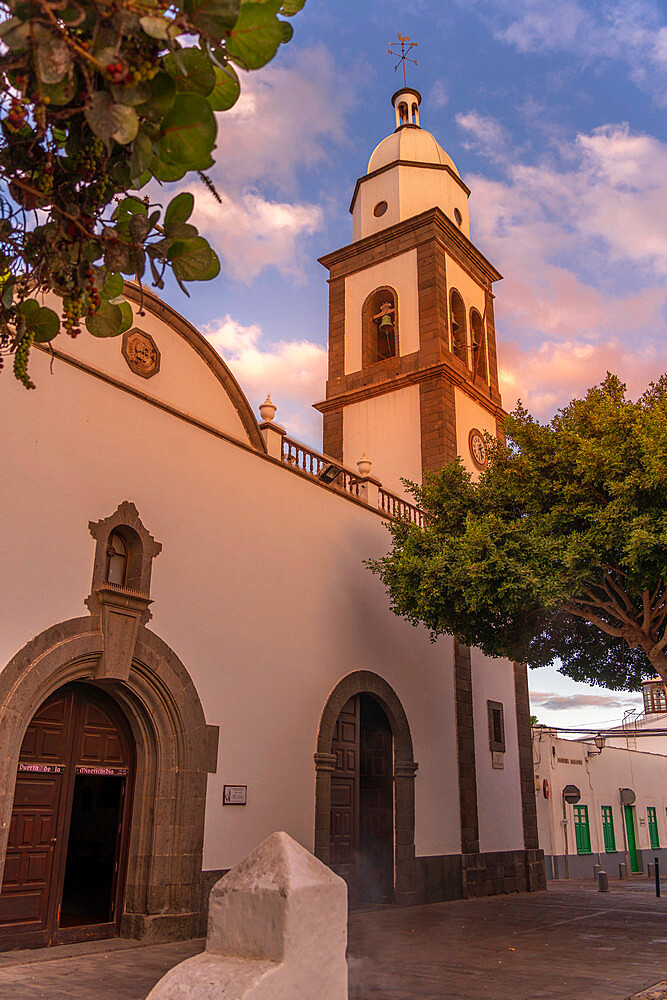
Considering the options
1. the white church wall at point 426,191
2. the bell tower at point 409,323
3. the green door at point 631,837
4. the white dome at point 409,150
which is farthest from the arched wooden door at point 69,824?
the green door at point 631,837

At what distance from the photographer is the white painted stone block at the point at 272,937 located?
11.0 ft

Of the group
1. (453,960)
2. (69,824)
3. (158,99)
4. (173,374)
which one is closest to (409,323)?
(173,374)

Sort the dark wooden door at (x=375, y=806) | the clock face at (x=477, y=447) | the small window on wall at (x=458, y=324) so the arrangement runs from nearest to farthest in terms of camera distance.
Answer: the dark wooden door at (x=375, y=806) → the clock face at (x=477, y=447) → the small window on wall at (x=458, y=324)

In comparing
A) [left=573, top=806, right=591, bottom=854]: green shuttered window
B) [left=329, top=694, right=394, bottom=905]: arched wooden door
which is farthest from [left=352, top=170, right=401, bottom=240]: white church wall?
[left=573, top=806, right=591, bottom=854]: green shuttered window

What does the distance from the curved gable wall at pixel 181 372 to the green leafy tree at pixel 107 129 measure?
7.81m

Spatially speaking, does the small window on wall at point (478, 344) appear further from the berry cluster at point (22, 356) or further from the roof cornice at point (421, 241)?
the berry cluster at point (22, 356)

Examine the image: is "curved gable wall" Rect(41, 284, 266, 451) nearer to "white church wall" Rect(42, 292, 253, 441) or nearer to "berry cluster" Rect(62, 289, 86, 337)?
"white church wall" Rect(42, 292, 253, 441)

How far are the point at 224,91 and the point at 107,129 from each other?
50 cm

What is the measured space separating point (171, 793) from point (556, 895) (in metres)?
10.3

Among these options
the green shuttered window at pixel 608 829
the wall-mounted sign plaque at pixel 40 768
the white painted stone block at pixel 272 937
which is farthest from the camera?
the green shuttered window at pixel 608 829

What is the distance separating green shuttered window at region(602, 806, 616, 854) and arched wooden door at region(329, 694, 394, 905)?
1498 centimetres

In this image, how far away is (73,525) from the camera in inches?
362

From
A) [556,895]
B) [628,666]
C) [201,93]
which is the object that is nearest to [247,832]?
[628,666]

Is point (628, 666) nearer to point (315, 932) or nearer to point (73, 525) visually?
point (73, 525)
